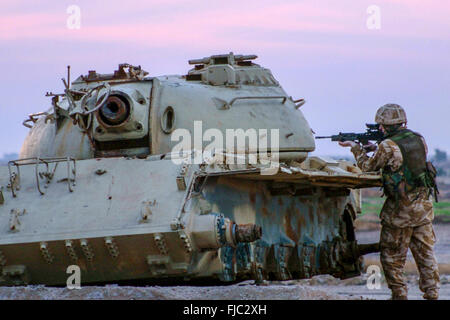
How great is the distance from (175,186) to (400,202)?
9.68 ft

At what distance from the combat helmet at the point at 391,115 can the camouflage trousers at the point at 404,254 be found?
1.30 m

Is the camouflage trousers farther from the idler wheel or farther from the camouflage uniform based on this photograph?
the idler wheel

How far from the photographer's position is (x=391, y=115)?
13422 millimetres

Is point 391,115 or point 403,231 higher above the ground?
point 391,115

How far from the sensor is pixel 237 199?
43.8 feet

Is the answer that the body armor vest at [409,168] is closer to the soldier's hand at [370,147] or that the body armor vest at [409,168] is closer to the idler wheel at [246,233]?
the soldier's hand at [370,147]

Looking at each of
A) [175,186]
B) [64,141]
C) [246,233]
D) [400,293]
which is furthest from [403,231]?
[64,141]

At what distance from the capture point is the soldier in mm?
13219

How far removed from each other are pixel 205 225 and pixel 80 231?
54.1 inches

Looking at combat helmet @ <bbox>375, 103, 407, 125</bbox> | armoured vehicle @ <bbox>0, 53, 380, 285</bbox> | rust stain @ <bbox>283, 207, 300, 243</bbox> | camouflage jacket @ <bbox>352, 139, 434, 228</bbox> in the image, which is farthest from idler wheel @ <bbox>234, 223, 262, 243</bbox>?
rust stain @ <bbox>283, 207, 300, 243</bbox>

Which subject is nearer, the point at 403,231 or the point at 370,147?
the point at 403,231

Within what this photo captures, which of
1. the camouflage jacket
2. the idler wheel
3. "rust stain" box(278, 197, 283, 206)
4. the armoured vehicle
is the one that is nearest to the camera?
the armoured vehicle

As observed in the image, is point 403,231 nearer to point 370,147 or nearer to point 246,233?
point 370,147
